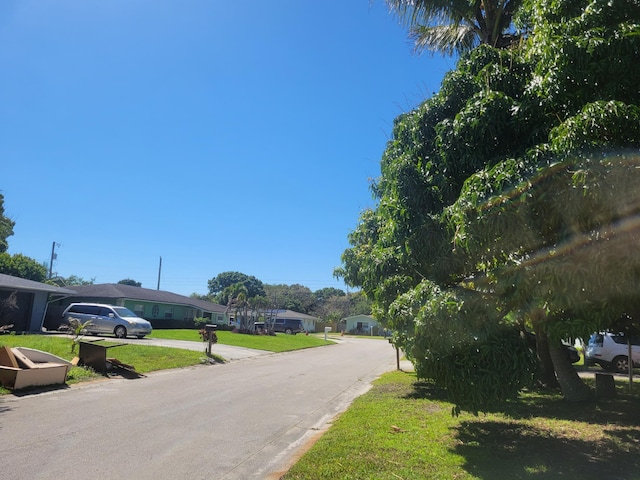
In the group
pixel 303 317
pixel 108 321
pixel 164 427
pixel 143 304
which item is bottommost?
pixel 164 427

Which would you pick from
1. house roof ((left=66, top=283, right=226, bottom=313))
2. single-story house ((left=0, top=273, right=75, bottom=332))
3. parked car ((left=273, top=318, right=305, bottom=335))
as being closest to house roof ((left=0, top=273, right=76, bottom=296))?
single-story house ((left=0, top=273, right=75, bottom=332))

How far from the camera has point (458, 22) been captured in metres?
10.9

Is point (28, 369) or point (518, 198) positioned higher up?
point (518, 198)

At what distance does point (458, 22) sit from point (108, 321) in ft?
70.7

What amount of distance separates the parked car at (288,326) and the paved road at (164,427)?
43498 millimetres

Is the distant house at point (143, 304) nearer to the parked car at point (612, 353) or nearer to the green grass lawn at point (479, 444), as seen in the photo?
the green grass lawn at point (479, 444)

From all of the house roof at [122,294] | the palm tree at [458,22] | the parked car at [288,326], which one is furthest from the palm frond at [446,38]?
the parked car at [288,326]

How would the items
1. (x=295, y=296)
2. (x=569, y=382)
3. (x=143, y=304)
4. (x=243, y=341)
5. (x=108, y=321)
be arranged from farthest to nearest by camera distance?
(x=295, y=296) → (x=143, y=304) → (x=243, y=341) → (x=108, y=321) → (x=569, y=382)

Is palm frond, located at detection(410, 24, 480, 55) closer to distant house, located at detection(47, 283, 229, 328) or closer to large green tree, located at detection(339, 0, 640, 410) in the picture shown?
large green tree, located at detection(339, 0, 640, 410)

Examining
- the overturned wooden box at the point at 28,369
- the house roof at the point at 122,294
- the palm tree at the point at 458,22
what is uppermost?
the palm tree at the point at 458,22

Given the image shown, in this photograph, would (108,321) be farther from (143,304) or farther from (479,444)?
(479,444)

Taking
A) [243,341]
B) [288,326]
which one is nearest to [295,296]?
[288,326]

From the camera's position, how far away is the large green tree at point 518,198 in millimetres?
4449

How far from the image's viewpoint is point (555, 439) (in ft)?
23.9
